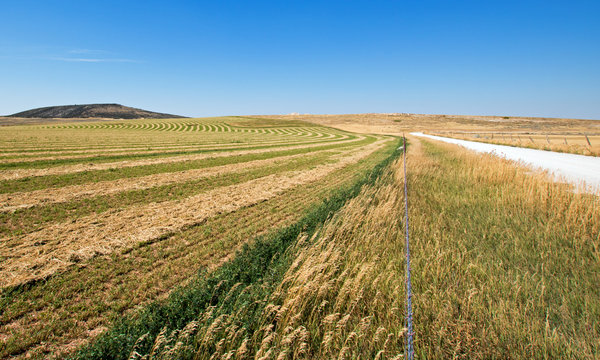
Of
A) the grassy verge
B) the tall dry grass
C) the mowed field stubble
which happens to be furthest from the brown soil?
the tall dry grass

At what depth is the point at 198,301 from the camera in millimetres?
3557

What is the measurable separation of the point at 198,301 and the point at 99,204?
276 inches

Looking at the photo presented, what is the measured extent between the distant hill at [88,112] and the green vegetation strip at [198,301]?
165m

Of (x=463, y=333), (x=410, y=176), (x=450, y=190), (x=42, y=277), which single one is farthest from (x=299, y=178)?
(x=463, y=333)

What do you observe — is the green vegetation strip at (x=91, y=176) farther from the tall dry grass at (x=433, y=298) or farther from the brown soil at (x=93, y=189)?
the tall dry grass at (x=433, y=298)

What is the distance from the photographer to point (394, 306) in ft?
9.93

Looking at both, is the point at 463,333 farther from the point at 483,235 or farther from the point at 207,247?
the point at 207,247

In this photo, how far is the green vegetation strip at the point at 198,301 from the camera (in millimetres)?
2807

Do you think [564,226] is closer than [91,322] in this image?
No

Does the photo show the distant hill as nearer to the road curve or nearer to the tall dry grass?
the road curve

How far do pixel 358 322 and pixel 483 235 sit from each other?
357 centimetres

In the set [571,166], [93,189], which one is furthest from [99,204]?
[571,166]

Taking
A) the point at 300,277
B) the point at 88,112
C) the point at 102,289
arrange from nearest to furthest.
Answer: the point at 300,277 < the point at 102,289 < the point at 88,112

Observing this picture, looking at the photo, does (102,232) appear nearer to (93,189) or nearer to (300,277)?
(93,189)
